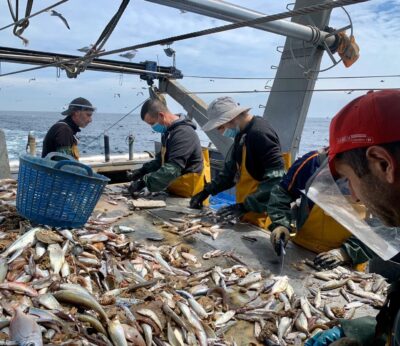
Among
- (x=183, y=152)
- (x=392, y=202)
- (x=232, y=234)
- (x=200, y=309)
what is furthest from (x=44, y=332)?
(x=183, y=152)

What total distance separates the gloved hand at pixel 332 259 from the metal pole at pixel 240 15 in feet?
7.70

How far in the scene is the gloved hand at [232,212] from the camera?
5.00 meters

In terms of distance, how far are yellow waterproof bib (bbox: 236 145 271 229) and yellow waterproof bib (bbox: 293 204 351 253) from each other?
0.91 metres

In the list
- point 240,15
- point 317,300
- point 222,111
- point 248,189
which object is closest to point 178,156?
point 222,111

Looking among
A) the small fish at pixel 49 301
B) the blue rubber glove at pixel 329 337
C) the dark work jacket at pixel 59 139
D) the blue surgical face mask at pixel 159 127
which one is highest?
the blue surgical face mask at pixel 159 127

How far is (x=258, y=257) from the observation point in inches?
154

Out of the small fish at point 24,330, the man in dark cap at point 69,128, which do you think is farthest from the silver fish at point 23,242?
the man in dark cap at point 69,128

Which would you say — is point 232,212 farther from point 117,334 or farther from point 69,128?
point 69,128

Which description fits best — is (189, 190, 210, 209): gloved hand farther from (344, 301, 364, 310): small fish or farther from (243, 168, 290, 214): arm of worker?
(344, 301, 364, 310): small fish

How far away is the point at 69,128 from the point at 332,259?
4.70 m

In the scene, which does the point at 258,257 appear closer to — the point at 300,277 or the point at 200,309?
the point at 300,277

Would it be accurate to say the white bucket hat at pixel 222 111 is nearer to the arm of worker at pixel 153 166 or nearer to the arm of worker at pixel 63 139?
the arm of worker at pixel 153 166

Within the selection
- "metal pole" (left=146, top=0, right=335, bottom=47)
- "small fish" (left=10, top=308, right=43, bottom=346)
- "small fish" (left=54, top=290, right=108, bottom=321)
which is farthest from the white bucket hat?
"small fish" (left=10, top=308, right=43, bottom=346)

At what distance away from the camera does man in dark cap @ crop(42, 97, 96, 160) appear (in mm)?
5992
